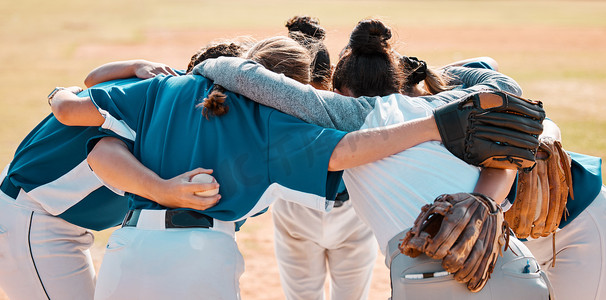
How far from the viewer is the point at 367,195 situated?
2178 millimetres

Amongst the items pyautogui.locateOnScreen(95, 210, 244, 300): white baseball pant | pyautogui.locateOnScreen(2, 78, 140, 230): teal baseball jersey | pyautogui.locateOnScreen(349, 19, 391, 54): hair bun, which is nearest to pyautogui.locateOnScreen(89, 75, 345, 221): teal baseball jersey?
pyautogui.locateOnScreen(95, 210, 244, 300): white baseball pant

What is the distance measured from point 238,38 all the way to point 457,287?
170 cm

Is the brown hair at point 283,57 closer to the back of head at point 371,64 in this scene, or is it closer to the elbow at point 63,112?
the back of head at point 371,64

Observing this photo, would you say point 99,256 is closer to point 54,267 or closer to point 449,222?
Result: point 54,267

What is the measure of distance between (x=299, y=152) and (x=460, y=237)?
0.64 m

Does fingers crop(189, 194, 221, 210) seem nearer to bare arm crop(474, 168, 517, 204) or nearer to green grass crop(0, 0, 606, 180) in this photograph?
bare arm crop(474, 168, 517, 204)

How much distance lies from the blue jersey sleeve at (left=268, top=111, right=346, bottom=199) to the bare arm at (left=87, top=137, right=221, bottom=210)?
0.25 meters

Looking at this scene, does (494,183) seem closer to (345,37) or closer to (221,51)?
(221,51)

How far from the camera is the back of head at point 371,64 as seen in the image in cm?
256

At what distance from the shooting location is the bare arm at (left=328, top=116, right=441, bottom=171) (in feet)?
6.78

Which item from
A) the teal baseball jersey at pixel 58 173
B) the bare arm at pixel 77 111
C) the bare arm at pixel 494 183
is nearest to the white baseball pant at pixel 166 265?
the bare arm at pixel 77 111

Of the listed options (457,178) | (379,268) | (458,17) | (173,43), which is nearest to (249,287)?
(379,268)

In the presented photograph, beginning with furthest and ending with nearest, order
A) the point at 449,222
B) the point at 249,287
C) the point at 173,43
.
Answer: the point at 173,43, the point at 249,287, the point at 449,222

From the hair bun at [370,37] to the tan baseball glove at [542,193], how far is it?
2.77 ft
